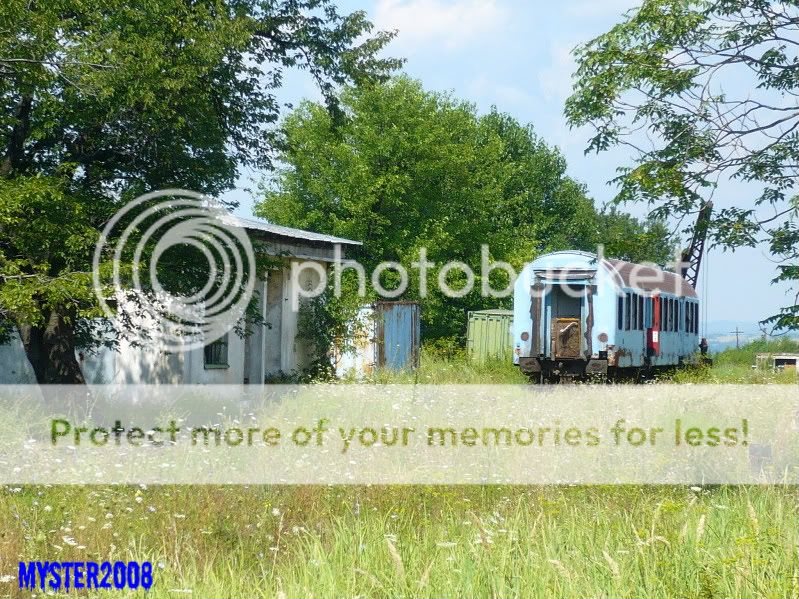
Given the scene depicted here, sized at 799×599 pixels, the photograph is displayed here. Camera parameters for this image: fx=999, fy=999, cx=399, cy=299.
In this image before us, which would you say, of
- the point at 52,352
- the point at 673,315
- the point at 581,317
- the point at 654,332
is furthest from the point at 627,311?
the point at 52,352

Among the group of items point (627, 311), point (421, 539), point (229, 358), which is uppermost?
point (627, 311)

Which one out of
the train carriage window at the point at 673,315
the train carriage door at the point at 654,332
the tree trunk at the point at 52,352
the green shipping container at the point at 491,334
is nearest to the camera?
the tree trunk at the point at 52,352

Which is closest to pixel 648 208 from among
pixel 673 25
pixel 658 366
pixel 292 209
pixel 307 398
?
pixel 673 25

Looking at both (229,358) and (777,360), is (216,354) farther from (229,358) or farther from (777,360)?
(777,360)

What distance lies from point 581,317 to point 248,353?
23.6ft

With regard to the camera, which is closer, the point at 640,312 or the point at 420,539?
the point at 420,539

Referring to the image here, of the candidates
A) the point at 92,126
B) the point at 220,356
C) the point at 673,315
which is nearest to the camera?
the point at 92,126

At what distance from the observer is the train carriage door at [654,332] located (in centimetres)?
2389

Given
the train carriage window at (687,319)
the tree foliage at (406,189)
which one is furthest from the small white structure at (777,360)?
the tree foliage at (406,189)

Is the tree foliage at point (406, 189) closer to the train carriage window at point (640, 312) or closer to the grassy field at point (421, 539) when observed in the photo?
the train carriage window at point (640, 312)

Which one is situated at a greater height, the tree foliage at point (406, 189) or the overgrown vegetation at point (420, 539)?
the tree foliage at point (406, 189)

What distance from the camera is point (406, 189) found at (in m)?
38.9

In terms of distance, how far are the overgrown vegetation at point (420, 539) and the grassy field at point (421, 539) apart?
2cm

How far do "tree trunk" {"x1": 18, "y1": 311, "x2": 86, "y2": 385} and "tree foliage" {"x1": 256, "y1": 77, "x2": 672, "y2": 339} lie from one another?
2359 centimetres
